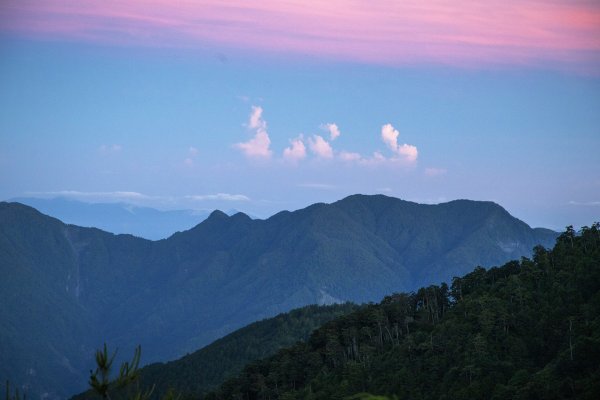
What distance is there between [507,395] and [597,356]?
12.7 meters

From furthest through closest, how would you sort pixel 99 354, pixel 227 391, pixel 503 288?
pixel 227 391 → pixel 503 288 → pixel 99 354

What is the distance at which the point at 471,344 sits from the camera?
137m

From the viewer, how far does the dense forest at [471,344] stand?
387ft

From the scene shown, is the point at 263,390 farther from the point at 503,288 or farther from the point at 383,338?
the point at 503,288

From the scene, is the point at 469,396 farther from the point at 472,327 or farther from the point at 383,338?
the point at 383,338

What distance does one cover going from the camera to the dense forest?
118000mm

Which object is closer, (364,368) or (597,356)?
(597,356)

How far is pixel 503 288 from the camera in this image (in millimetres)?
158250

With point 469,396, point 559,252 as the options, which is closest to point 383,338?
point 559,252

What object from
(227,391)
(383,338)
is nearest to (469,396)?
(383,338)

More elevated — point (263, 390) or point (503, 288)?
point (503, 288)

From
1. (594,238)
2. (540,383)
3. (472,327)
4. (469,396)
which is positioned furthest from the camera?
(594,238)

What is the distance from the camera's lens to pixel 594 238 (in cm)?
17025

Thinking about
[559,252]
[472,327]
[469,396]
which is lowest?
[469,396]
